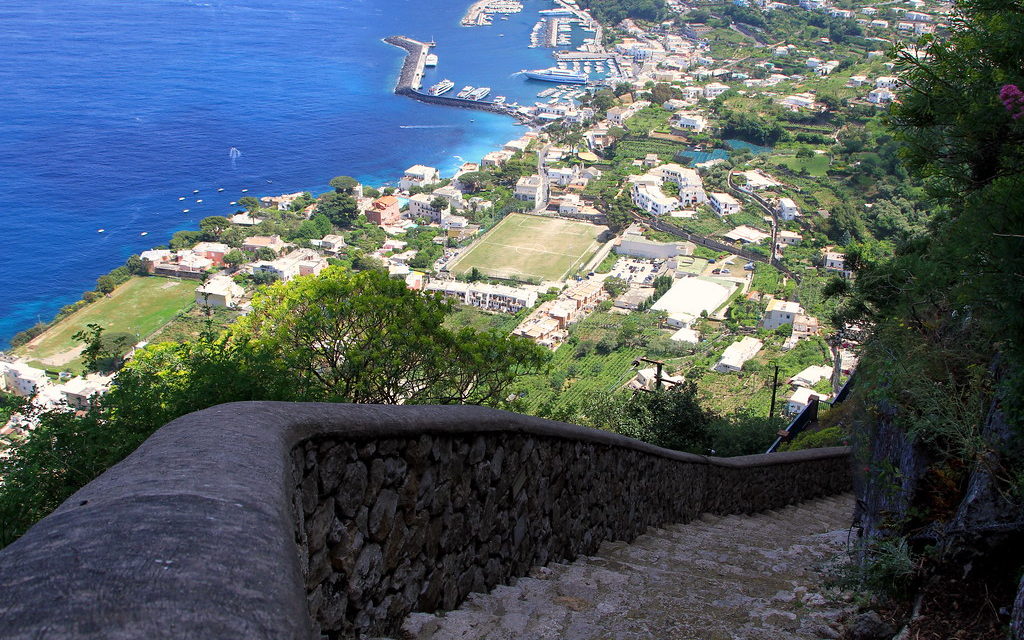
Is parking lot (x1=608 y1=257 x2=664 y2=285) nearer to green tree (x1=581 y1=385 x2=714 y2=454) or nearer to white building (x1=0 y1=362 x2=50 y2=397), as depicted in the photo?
white building (x1=0 y1=362 x2=50 y2=397)

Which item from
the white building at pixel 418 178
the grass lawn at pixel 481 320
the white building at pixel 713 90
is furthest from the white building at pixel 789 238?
the white building at pixel 713 90

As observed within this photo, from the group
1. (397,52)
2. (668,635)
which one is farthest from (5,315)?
(397,52)

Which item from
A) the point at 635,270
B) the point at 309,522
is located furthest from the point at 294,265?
the point at 309,522

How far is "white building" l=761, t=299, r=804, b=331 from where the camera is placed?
1097 inches

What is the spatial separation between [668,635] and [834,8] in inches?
3301

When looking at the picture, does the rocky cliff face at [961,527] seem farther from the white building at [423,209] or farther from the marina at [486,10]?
Result: the marina at [486,10]

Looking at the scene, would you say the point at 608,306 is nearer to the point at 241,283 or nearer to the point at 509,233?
the point at 509,233

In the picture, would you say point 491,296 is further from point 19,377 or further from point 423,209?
point 19,377

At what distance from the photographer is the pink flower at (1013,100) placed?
4.12 meters

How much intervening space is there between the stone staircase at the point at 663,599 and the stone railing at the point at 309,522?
0.14m

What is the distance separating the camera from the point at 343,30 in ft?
235

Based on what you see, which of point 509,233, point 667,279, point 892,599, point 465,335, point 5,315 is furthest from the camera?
point 509,233

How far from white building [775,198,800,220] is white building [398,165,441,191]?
16.2m

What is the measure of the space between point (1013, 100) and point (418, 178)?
36.6 meters
